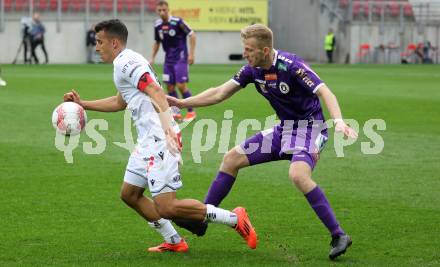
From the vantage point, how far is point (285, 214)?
9305 mm

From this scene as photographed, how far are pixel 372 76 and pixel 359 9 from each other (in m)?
17.3

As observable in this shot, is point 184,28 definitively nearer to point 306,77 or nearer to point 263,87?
point 263,87

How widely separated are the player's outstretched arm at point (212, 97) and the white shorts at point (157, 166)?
798mm

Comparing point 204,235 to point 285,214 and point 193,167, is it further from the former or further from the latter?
point 193,167

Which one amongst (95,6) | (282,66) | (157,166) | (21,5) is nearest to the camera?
(157,166)

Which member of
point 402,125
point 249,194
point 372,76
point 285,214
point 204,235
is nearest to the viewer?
point 204,235

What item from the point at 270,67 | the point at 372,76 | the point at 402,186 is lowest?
the point at 372,76

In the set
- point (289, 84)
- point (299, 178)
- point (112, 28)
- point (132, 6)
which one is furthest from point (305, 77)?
point (132, 6)

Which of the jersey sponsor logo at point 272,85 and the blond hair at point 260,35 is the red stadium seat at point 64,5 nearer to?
the jersey sponsor logo at point 272,85

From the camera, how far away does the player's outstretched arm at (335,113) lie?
686 cm

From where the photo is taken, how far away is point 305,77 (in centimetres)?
739

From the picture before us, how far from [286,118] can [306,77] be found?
1.63 feet

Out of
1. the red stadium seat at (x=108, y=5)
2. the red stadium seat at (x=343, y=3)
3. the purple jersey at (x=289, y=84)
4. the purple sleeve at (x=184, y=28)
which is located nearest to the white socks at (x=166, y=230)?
the purple jersey at (x=289, y=84)

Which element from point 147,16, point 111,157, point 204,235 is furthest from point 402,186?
point 147,16
